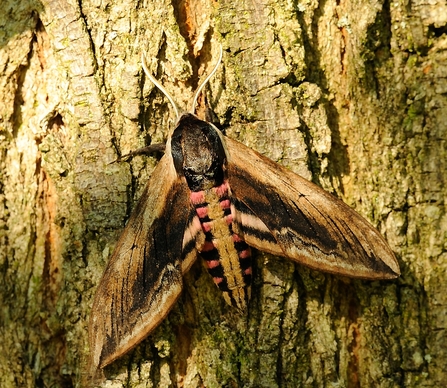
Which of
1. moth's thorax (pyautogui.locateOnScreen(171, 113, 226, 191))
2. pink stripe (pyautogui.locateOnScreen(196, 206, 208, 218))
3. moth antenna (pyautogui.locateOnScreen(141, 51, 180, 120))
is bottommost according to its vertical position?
pink stripe (pyautogui.locateOnScreen(196, 206, 208, 218))

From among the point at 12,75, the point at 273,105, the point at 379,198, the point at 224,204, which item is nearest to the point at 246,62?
the point at 273,105

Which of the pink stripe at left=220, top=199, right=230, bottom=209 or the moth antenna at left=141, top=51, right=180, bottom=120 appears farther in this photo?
the pink stripe at left=220, top=199, right=230, bottom=209

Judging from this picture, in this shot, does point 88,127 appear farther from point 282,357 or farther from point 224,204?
point 282,357

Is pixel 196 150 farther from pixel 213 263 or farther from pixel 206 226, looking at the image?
pixel 213 263

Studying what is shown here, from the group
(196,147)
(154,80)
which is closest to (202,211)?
(196,147)

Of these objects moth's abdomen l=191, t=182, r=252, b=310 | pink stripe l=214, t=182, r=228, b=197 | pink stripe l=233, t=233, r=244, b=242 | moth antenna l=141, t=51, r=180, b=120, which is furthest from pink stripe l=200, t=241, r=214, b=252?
moth antenna l=141, t=51, r=180, b=120

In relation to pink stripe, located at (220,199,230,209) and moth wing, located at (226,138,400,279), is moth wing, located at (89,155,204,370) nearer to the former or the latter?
pink stripe, located at (220,199,230,209)

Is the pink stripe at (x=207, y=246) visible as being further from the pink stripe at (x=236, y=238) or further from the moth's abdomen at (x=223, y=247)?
the pink stripe at (x=236, y=238)

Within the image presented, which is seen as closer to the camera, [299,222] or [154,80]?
[154,80]
